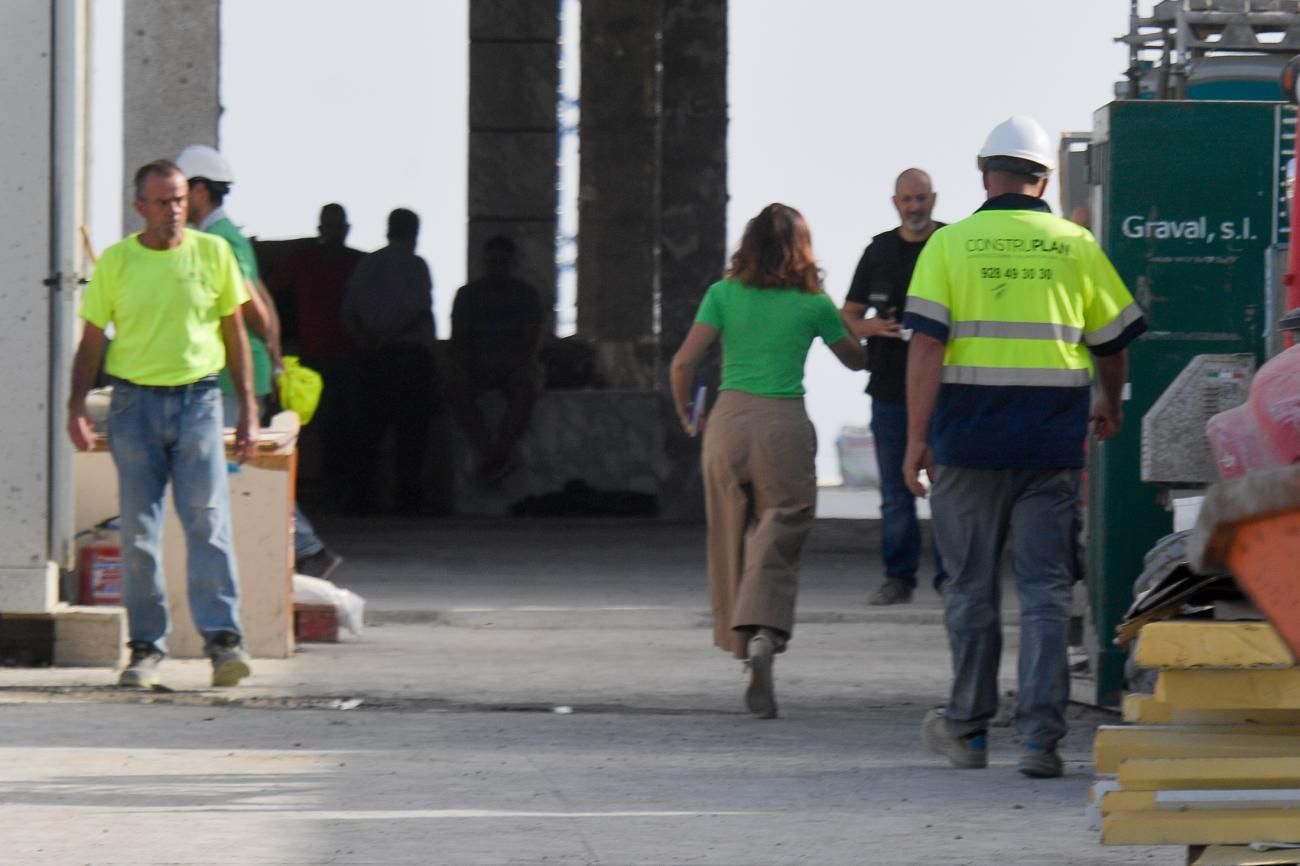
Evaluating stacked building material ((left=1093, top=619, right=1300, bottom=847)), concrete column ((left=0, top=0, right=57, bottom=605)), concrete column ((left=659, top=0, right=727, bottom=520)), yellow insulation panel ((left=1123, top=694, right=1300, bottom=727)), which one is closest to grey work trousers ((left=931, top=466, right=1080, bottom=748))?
yellow insulation panel ((left=1123, top=694, right=1300, bottom=727))

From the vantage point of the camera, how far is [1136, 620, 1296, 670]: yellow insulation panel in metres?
5.53

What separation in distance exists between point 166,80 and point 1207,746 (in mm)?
7352

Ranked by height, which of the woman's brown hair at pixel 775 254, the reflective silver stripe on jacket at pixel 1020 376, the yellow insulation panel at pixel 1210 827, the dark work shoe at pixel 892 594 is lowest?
the dark work shoe at pixel 892 594

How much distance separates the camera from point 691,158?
1938cm

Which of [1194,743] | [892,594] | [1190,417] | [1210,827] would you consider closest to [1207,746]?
[1194,743]

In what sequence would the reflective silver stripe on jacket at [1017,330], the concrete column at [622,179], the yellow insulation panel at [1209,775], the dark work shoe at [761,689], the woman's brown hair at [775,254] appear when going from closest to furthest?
the yellow insulation panel at [1209,775] → the reflective silver stripe on jacket at [1017,330] → the dark work shoe at [761,689] → the woman's brown hair at [775,254] → the concrete column at [622,179]

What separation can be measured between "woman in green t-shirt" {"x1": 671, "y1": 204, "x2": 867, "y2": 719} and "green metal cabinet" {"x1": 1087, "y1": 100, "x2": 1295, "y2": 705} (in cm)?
101

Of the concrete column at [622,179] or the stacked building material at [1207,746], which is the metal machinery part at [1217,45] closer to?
the stacked building material at [1207,746]

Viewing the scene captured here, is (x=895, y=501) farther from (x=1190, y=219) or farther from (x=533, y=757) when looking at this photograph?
(x=533, y=757)

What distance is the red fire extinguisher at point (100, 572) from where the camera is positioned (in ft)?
33.0

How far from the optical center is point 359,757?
7.67m

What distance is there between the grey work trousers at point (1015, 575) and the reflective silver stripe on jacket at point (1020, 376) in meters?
0.24

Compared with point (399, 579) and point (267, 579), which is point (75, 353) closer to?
point (267, 579)

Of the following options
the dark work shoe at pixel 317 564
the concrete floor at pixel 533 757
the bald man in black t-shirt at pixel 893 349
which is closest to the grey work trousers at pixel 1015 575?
the concrete floor at pixel 533 757
